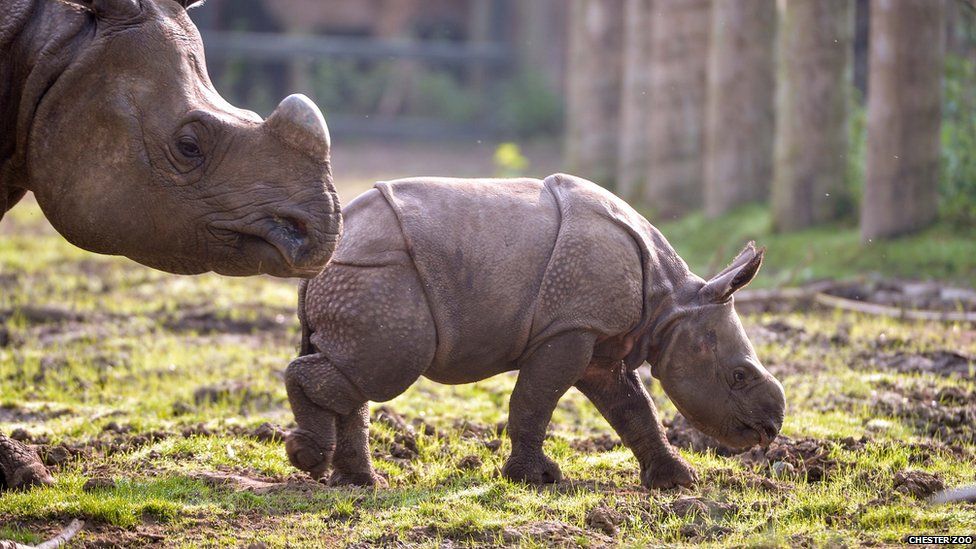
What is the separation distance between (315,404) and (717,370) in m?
1.82

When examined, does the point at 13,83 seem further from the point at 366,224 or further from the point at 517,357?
the point at 517,357

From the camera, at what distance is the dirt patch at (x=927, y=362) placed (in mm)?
8336

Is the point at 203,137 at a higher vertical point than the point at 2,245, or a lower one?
higher

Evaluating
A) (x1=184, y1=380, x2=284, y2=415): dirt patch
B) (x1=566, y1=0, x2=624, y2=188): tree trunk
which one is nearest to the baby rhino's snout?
(x1=184, y1=380, x2=284, y2=415): dirt patch

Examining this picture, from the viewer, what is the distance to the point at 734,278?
593cm

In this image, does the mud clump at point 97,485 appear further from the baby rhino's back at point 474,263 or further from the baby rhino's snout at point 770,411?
the baby rhino's snout at point 770,411

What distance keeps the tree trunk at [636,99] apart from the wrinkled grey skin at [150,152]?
11563 mm

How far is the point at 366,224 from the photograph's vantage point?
579 centimetres

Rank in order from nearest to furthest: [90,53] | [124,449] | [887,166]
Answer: [90,53], [124,449], [887,166]

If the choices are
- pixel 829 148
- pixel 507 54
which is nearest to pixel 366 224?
pixel 829 148

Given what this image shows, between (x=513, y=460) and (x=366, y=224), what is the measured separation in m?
1.24

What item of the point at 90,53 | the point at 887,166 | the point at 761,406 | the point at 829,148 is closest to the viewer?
the point at 90,53

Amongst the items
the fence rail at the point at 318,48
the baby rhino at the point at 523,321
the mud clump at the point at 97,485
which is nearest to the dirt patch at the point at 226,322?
the mud clump at the point at 97,485

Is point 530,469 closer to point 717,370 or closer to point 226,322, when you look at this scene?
point 717,370
